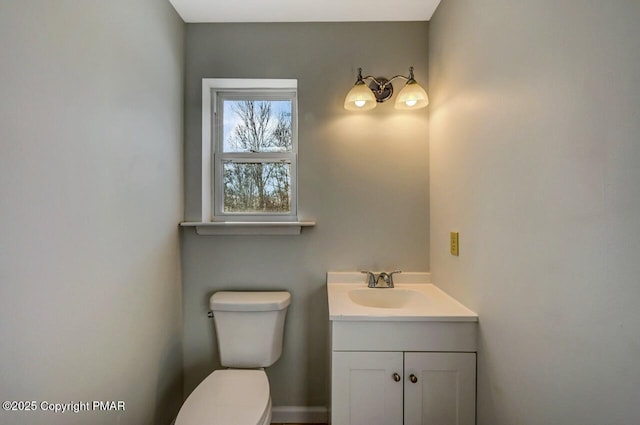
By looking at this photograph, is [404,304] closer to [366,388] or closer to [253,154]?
[366,388]

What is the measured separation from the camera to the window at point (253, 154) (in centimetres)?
181

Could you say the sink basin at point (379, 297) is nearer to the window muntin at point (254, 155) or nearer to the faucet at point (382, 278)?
the faucet at point (382, 278)

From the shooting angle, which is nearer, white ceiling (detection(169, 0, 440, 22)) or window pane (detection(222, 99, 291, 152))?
white ceiling (detection(169, 0, 440, 22))

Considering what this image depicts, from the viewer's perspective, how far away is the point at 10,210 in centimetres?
71

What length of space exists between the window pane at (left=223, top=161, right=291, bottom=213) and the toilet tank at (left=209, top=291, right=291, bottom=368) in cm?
60

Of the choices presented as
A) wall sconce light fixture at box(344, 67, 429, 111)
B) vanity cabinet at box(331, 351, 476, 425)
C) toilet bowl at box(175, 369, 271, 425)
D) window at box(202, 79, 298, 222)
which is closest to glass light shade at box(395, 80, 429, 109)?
wall sconce light fixture at box(344, 67, 429, 111)

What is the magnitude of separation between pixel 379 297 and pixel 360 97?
113cm

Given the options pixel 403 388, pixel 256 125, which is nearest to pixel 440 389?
pixel 403 388

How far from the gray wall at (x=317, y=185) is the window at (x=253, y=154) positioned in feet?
0.45

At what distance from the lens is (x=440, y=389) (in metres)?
1.16

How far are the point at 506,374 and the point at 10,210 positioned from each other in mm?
1581

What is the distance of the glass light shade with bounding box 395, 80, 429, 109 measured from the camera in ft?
4.92

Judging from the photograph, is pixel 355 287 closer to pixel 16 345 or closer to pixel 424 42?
pixel 16 345

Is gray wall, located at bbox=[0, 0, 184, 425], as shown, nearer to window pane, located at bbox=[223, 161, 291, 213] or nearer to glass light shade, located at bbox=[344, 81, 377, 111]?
window pane, located at bbox=[223, 161, 291, 213]
